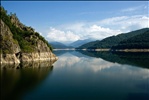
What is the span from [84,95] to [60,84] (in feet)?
36.3

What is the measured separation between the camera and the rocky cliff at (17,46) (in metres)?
85.5

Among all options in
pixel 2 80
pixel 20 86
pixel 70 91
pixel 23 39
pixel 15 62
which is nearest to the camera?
pixel 70 91

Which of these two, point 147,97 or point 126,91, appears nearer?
point 147,97

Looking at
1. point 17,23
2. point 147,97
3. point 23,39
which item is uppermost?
point 17,23

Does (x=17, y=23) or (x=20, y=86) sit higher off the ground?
(x=17, y=23)

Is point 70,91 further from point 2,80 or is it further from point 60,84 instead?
point 2,80

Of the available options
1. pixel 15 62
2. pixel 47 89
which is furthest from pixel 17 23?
pixel 47 89

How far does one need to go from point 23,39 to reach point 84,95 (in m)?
81.5

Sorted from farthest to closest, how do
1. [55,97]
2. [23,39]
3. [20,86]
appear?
[23,39] → [20,86] → [55,97]

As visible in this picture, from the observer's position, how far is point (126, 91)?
130ft

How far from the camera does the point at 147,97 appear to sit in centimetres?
3512

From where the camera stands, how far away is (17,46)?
93.2 m

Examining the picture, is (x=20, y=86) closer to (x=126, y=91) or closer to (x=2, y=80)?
(x=2, y=80)

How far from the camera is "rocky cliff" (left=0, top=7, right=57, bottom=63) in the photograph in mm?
85500
